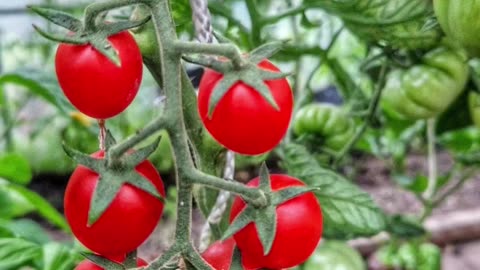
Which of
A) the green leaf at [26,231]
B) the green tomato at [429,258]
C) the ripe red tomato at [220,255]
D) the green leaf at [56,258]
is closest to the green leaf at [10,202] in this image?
the green leaf at [26,231]

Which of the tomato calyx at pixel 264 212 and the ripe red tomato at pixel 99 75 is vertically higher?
the ripe red tomato at pixel 99 75

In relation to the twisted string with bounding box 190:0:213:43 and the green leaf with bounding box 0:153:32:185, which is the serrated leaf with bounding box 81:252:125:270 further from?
the green leaf with bounding box 0:153:32:185

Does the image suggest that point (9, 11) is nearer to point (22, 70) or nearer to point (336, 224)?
point (22, 70)

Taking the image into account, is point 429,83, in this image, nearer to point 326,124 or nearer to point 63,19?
point 326,124

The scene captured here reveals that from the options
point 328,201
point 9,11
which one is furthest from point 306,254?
point 9,11

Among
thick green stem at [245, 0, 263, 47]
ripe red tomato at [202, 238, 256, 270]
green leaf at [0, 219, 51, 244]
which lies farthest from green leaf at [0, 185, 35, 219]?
ripe red tomato at [202, 238, 256, 270]

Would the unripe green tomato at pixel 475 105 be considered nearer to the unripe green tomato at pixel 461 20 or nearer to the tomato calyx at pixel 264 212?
the unripe green tomato at pixel 461 20

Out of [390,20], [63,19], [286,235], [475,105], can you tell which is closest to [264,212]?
[286,235]
